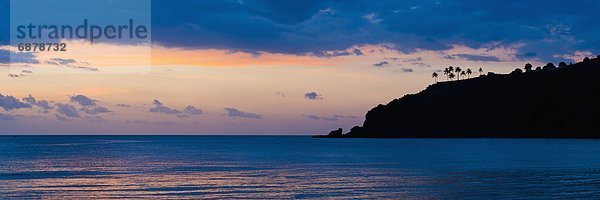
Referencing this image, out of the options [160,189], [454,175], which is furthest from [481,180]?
[160,189]

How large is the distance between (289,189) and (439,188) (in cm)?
1123

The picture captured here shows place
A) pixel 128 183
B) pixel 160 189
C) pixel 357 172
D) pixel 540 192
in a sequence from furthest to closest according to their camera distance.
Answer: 1. pixel 357 172
2. pixel 128 183
3. pixel 160 189
4. pixel 540 192

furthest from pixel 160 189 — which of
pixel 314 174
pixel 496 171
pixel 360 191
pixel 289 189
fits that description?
pixel 496 171

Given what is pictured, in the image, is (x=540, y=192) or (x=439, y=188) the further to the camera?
(x=439, y=188)

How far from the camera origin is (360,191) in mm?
47750

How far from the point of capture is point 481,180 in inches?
2256

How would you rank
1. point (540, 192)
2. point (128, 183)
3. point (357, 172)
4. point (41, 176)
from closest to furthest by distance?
point (540, 192), point (128, 183), point (41, 176), point (357, 172)

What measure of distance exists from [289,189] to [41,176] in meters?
27.7

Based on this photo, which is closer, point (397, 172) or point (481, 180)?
point (481, 180)

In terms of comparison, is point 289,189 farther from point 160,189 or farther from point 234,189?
point 160,189

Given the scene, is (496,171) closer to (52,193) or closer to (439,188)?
(439,188)

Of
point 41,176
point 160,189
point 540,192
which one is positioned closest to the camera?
point 540,192

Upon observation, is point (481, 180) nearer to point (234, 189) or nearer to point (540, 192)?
point (540, 192)

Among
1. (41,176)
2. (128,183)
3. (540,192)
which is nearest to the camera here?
(540,192)
